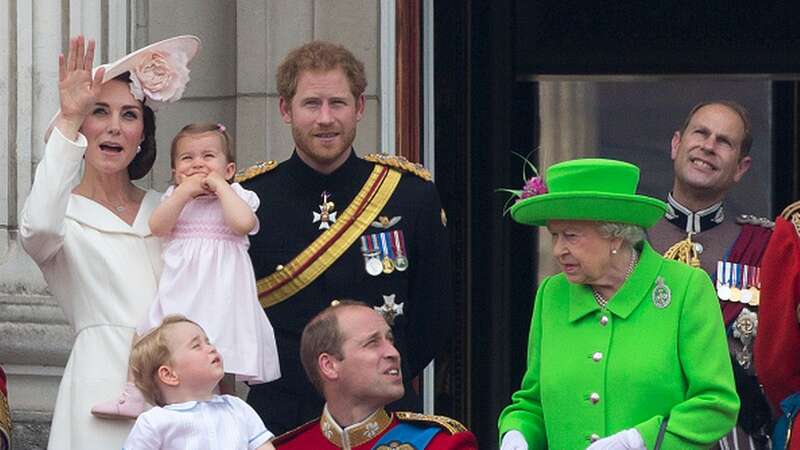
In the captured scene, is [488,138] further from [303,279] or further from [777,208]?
[303,279]

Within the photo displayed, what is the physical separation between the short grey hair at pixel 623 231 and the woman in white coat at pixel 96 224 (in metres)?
1.40

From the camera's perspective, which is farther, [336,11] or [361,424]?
[336,11]

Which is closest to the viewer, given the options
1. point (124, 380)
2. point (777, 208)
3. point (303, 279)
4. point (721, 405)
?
point (721, 405)

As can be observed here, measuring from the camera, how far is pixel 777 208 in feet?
36.6

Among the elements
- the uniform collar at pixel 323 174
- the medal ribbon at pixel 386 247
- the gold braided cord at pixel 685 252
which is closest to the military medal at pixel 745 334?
the gold braided cord at pixel 685 252

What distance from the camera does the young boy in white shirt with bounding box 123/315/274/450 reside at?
7.23m

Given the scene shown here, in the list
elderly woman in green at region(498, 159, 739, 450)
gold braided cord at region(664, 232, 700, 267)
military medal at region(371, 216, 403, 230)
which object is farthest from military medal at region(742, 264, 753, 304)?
military medal at region(371, 216, 403, 230)

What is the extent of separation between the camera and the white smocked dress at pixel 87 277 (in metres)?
7.78

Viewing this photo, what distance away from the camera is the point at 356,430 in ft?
24.8

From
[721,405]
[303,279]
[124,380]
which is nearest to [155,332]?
[124,380]

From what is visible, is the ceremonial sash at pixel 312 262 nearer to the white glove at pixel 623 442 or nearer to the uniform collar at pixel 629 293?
the uniform collar at pixel 629 293

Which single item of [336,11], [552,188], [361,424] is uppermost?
[336,11]

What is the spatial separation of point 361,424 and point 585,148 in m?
4.02

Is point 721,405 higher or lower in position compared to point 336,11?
lower
